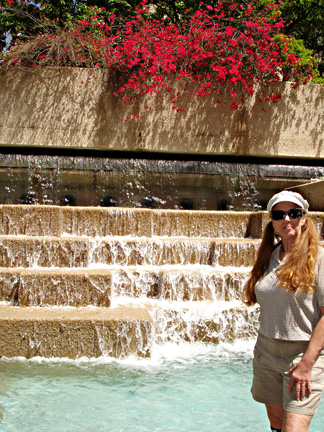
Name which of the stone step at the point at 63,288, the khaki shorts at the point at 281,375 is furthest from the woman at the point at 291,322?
the stone step at the point at 63,288

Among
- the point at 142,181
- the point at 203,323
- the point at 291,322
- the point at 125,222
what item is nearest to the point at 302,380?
the point at 291,322

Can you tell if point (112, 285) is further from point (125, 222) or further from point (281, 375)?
point (281, 375)

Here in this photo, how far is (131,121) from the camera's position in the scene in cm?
769

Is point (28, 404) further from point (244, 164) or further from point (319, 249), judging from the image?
point (244, 164)

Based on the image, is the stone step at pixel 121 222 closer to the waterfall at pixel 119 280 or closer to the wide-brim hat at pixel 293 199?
the waterfall at pixel 119 280

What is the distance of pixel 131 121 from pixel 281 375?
6392 millimetres

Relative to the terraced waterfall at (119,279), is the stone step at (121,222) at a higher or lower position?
higher

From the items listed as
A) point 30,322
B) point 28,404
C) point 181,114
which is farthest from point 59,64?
point 28,404

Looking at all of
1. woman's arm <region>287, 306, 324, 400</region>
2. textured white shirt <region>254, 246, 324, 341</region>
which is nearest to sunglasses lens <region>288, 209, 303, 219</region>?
textured white shirt <region>254, 246, 324, 341</region>

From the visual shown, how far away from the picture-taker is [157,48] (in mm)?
7488

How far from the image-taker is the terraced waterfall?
378 centimetres

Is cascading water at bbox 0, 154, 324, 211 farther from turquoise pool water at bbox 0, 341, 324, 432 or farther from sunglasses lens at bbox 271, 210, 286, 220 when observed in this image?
sunglasses lens at bbox 271, 210, 286, 220

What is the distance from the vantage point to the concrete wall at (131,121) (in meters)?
7.60

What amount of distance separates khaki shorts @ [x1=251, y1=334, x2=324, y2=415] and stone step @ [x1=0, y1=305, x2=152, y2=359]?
6.61 feet
